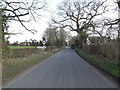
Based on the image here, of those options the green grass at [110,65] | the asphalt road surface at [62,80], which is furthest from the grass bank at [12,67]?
the green grass at [110,65]

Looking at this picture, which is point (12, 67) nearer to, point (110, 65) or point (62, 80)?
point (62, 80)

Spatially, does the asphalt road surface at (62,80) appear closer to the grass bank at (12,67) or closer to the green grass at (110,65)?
the grass bank at (12,67)

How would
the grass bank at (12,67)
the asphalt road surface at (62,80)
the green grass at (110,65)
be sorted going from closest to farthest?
1. the asphalt road surface at (62,80)
2. the grass bank at (12,67)
3. the green grass at (110,65)

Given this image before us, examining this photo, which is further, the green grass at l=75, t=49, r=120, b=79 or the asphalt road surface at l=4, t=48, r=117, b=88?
the green grass at l=75, t=49, r=120, b=79

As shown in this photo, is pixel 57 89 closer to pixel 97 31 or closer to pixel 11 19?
pixel 11 19

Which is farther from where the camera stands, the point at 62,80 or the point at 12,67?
the point at 12,67

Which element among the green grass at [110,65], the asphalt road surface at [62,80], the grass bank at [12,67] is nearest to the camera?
the asphalt road surface at [62,80]

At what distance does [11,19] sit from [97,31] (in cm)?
2769

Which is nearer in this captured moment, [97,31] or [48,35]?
[97,31]

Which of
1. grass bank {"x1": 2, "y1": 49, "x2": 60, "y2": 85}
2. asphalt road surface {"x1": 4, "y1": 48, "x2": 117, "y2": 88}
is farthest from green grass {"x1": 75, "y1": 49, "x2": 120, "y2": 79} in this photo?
grass bank {"x1": 2, "y1": 49, "x2": 60, "y2": 85}

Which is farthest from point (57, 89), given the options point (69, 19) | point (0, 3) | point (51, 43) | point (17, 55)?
point (51, 43)

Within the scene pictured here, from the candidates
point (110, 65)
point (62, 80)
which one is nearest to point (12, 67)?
point (62, 80)

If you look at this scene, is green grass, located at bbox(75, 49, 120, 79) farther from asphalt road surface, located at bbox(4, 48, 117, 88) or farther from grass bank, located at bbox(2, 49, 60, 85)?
grass bank, located at bbox(2, 49, 60, 85)

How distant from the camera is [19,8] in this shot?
815 inches
